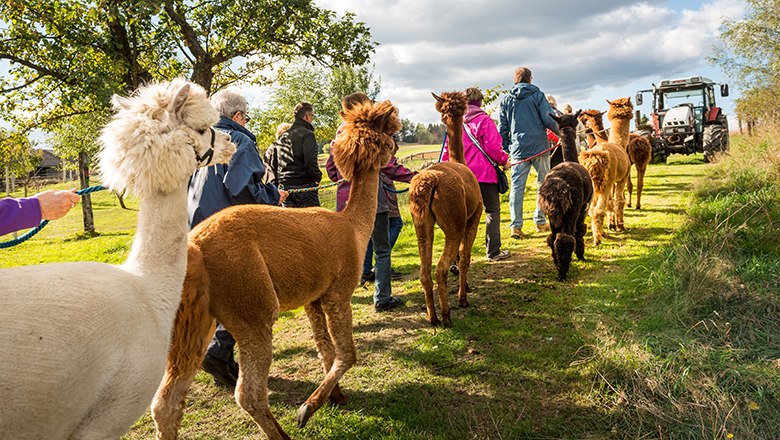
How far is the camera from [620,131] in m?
9.98

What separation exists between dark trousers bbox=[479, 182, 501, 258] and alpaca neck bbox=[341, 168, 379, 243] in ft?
10.6

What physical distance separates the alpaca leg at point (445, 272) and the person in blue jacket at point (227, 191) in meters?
1.94

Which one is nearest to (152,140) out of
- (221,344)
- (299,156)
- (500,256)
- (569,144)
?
(221,344)

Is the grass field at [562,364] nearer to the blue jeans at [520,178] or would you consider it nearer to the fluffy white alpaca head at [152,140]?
the fluffy white alpaca head at [152,140]

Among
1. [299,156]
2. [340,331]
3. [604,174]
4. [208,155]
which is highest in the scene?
[299,156]

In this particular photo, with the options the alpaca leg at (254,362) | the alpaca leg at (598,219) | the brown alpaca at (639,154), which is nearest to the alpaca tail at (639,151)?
the brown alpaca at (639,154)

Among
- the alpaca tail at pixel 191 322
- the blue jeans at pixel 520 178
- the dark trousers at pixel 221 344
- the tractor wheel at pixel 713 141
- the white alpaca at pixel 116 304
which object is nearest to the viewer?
the white alpaca at pixel 116 304

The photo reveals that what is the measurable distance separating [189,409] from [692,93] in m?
22.7

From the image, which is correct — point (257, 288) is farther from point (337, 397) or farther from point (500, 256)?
point (500, 256)

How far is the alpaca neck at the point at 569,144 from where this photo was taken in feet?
25.2

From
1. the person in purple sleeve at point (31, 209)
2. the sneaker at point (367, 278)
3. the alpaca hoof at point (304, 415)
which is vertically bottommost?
the alpaca hoof at point (304, 415)

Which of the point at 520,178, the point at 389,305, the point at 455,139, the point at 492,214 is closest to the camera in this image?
the point at 389,305

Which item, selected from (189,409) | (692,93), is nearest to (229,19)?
(189,409)

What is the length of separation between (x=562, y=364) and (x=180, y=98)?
3.47 m
